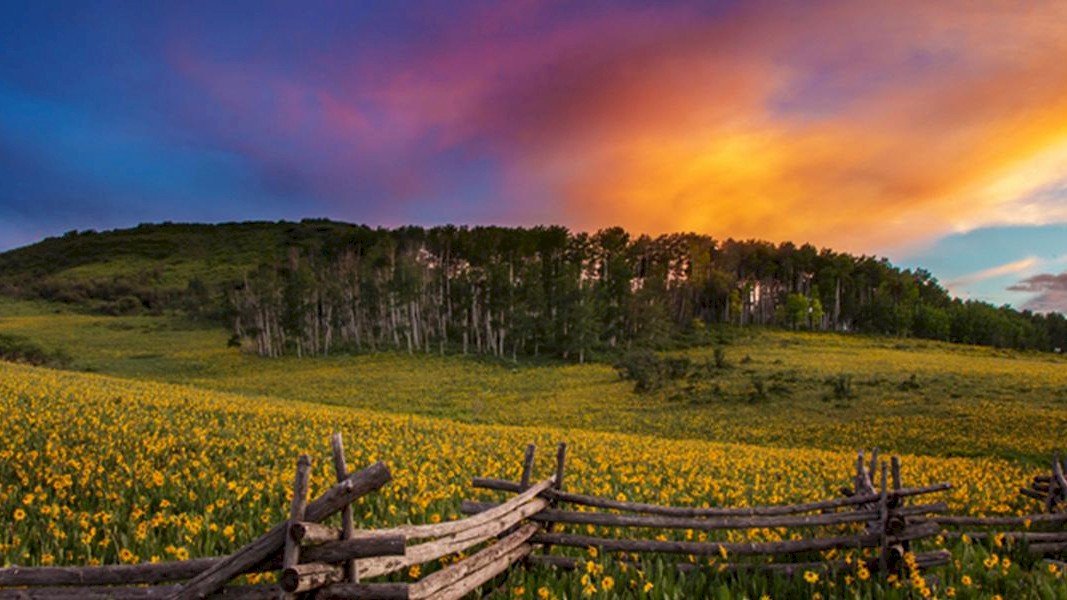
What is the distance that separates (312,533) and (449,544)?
1.65 metres

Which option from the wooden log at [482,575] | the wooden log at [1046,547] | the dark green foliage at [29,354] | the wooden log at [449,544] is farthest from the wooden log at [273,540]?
the dark green foliage at [29,354]

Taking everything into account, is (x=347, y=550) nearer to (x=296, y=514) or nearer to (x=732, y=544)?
(x=296, y=514)

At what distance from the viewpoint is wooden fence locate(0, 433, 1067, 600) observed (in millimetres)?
4293

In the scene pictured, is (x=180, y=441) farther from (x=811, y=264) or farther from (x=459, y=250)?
(x=811, y=264)

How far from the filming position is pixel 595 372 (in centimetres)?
6181

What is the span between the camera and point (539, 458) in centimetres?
1662

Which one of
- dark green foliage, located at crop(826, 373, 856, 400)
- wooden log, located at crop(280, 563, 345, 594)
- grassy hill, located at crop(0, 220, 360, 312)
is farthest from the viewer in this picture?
grassy hill, located at crop(0, 220, 360, 312)

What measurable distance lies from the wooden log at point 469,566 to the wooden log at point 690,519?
0.39m

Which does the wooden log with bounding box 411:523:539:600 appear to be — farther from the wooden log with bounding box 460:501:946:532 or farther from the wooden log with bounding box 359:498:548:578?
the wooden log with bounding box 460:501:946:532

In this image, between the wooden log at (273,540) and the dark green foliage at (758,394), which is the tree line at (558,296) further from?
the wooden log at (273,540)

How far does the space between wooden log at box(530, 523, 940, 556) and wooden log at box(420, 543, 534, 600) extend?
41 cm

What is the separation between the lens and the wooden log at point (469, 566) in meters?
4.85

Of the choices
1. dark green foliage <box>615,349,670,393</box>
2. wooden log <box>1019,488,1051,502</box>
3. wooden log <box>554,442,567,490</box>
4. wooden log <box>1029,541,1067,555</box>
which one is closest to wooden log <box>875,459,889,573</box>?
wooden log <box>1029,541,1067,555</box>

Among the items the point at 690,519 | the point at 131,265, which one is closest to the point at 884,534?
the point at 690,519
